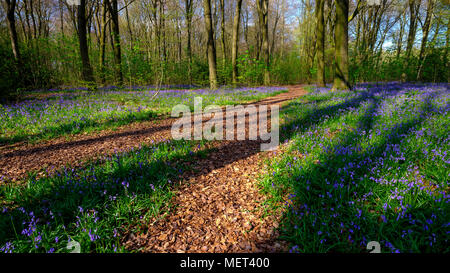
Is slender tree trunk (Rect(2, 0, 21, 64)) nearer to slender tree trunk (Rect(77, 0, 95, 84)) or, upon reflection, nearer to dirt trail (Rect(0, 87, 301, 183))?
slender tree trunk (Rect(77, 0, 95, 84))

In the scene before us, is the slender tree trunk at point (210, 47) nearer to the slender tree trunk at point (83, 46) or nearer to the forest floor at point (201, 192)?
the slender tree trunk at point (83, 46)

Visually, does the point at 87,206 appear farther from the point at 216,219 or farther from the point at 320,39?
the point at 320,39

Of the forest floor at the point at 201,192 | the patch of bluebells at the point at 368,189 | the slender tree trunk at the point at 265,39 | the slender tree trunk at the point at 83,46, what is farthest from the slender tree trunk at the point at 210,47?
the patch of bluebells at the point at 368,189

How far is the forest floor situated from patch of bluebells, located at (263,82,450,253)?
391 mm

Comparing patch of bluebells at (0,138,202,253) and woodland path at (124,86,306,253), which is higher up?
patch of bluebells at (0,138,202,253)

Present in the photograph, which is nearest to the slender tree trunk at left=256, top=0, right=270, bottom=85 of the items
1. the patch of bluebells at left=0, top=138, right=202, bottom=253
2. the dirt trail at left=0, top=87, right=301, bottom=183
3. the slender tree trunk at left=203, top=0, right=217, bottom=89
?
the slender tree trunk at left=203, top=0, right=217, bottom=89

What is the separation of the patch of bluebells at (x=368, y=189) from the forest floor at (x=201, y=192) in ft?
1.28

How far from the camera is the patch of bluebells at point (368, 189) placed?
6.34 ft

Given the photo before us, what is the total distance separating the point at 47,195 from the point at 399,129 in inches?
257

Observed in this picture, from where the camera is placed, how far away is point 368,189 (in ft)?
8.20

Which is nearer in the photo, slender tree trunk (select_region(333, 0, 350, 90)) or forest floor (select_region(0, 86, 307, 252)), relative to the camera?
forest floor (select_region(0, 86, 307, 252))

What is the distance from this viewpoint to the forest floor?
222 centimetres

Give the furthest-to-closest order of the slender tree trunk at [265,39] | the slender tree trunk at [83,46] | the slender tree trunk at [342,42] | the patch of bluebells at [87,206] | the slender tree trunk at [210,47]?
the slender tree trunk at [265,39] → the slender tree trunk at [210,47] → the slender tree trunk at [83,46] → the slender tree trunk at [342,42] → the patch of bluebells at [87,206]
